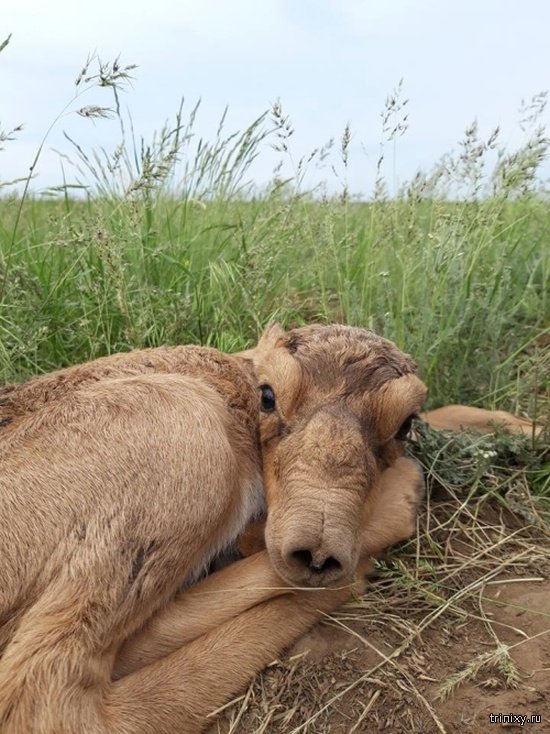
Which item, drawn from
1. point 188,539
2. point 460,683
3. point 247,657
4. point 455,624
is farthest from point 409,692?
point 188,539

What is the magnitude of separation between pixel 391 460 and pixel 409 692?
1161 mm

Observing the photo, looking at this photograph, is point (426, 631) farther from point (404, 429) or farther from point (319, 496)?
point (404, 429)

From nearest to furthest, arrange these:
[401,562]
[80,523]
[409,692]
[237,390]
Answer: [409,692], [80,523], [401,562], [237,390]

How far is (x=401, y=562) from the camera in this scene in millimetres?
3555

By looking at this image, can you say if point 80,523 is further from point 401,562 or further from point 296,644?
point 401,562

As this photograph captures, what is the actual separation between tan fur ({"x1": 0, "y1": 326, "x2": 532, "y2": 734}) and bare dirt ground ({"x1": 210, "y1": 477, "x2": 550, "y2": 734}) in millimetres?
134

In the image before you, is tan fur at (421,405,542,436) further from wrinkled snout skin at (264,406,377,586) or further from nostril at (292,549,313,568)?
nostril at (292,549,313,568)

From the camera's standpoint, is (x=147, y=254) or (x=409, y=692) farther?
(x=147, y=254)

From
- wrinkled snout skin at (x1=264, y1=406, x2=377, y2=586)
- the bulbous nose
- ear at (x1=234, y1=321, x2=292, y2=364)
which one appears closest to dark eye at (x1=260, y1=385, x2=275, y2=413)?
wrinkled snout skin at (x1=264, y1=406, x2=377, y2=586)

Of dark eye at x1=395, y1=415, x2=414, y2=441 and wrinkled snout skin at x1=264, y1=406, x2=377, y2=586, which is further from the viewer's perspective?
dark eye at x1=395, y1=415, x2=414, y2=441

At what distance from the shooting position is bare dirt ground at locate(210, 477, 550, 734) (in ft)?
9.18

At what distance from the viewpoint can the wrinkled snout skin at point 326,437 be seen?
118 inches

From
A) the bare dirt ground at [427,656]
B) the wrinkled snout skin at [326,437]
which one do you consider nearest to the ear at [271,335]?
the wrinkled snout skin at [326,437]

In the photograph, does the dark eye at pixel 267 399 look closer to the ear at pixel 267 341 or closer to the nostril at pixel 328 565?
the ear at pixel 267 341
